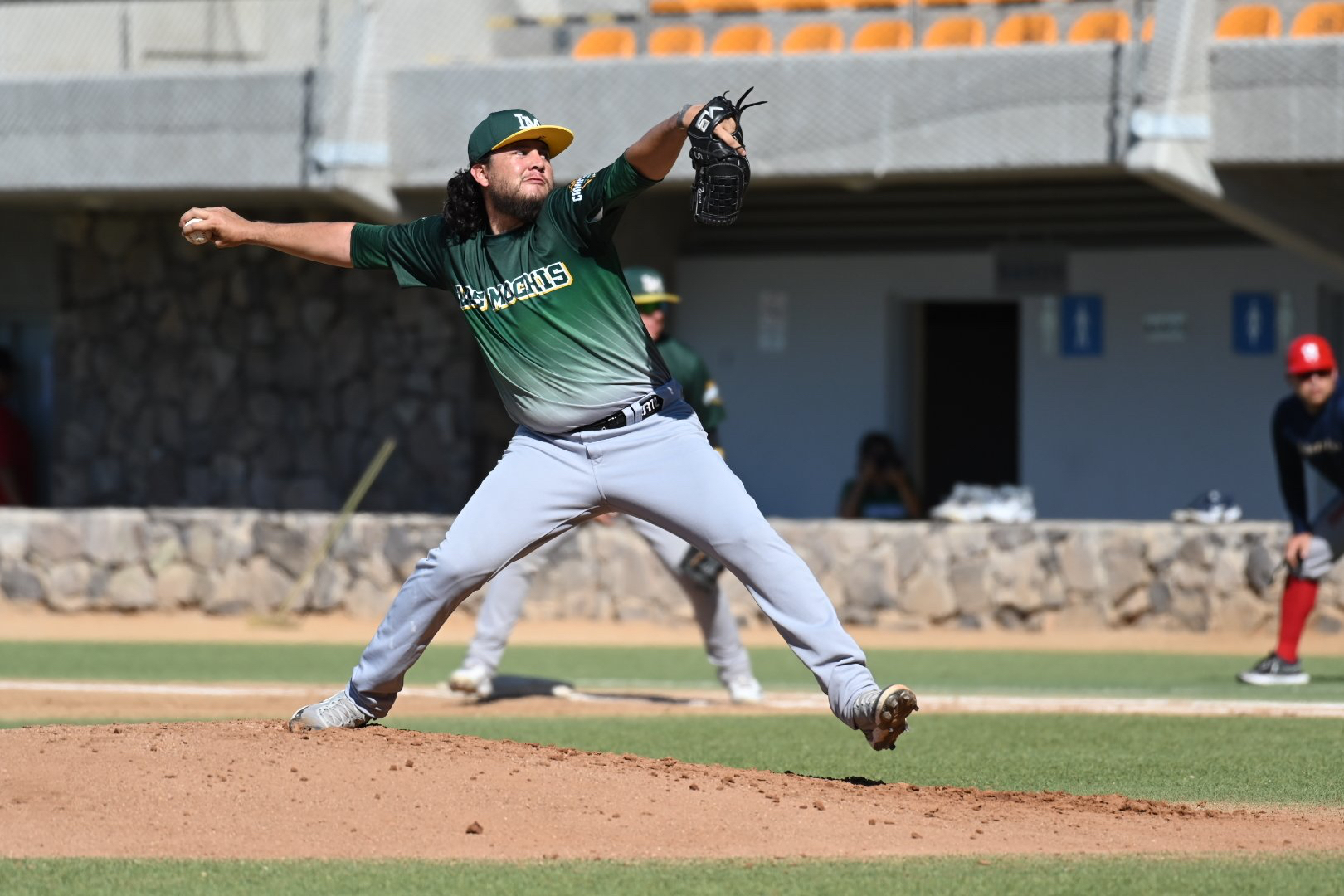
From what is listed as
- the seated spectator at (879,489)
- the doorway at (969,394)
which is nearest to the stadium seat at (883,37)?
the doorway at (969,394)

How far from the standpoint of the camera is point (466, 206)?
6176mm

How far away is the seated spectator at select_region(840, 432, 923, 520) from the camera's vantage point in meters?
17.8

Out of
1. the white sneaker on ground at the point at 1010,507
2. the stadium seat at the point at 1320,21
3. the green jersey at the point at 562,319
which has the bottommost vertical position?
the white sneaker on ground at the point at 1010,507

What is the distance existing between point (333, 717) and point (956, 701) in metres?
4.57

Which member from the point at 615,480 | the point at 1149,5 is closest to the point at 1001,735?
the point at 615,480

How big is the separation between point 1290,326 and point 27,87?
453 inches

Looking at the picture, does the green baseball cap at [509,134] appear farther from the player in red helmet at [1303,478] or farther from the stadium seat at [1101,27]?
the stadium seat at [1101,27]

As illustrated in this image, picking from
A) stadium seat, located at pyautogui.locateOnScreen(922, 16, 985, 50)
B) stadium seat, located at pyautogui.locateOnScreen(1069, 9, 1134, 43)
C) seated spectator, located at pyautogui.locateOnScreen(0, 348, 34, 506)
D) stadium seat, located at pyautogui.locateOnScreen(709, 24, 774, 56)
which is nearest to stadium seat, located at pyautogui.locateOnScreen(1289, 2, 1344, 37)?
stadium seat, located at pyautogui.locateOnScreen(1069, 9, 1134, 43)

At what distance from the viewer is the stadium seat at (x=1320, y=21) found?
47.9 feet

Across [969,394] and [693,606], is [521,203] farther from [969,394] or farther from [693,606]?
[969,394]

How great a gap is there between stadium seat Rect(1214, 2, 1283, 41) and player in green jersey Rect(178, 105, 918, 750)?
10268 mm

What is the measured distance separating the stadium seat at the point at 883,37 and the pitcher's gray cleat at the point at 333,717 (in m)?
10.6

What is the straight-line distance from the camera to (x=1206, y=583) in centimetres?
1429

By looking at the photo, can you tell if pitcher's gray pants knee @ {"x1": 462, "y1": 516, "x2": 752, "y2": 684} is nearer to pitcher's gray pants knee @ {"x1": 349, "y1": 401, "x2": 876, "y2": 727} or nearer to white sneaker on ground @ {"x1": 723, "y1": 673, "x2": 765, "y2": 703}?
white sneaker on ground @ {"x1": 723, "y1": 673, "x2": 765, "y2": 703}
